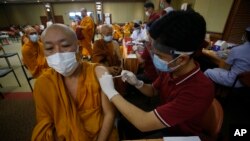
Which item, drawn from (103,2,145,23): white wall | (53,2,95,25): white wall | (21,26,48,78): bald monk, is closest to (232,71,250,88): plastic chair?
(21,26,48,78): bald monk

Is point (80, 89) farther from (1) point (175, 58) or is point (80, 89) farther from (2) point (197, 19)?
(2) point (197, 19)

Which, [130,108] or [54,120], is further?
[54,120]

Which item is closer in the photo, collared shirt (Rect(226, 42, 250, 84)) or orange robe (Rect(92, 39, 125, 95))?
collared shirt (Rect(226, 42, 250, 84))

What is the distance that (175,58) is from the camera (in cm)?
83

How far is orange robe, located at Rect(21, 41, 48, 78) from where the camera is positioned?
2.38 metres

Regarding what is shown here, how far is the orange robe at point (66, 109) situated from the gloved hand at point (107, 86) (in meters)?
0.09

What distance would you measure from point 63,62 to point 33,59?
184 centimetres

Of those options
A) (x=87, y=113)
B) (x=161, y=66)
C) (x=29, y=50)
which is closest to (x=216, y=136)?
(x=161, y=66)

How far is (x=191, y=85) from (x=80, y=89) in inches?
30.0

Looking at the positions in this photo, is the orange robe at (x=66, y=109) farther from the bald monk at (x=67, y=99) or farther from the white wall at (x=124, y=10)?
the white wall at (x=124, y=10)

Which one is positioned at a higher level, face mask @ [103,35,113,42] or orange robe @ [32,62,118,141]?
face mask @ [103,35,113,42]

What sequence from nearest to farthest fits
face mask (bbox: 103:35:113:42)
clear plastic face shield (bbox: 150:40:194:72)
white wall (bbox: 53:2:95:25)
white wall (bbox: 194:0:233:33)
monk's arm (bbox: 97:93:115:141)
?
clear plastic face shield (bbox: 150:40:194:72), monk's arm (bbox: 97:93:115:141), face mask (bbox: 103:35:113:42), white wall (bbox: 194:0:233:33), white wall (bbox: 53:2:95:25)

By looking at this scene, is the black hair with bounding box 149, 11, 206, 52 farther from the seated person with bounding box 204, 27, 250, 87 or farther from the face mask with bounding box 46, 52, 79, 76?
the seated person with bounding box 204, 27, 250, 87

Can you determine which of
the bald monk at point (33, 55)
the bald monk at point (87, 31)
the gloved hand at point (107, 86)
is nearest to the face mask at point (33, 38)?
the bald monk at point (33, 55)
